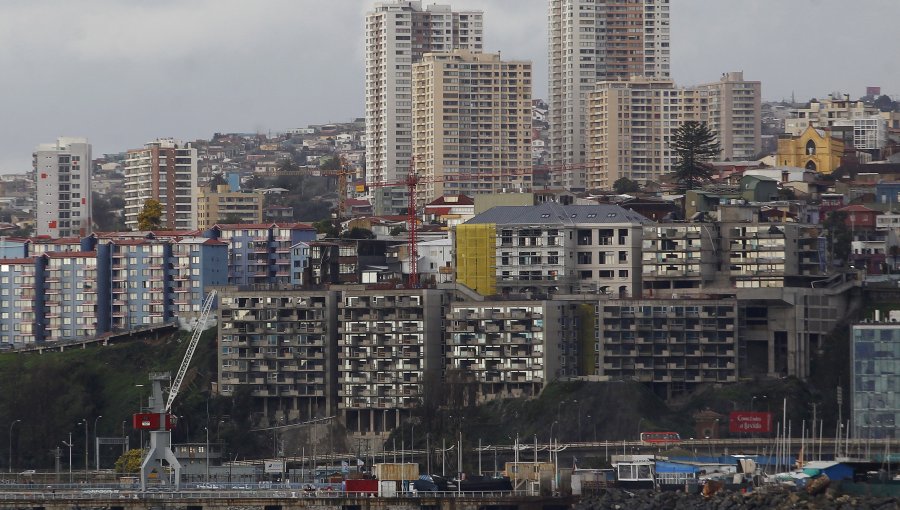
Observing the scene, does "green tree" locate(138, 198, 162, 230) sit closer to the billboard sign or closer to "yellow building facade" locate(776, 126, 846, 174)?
"yellow building facade" locate(776, 126, 846, 174)

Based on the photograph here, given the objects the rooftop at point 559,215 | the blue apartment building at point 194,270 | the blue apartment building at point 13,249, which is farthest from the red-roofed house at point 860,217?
the blue apartment building at point 13,249

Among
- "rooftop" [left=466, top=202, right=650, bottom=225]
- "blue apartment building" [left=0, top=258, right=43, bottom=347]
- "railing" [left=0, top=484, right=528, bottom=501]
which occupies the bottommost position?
"railing" [left=0, top=484, right=528, bottom=501]

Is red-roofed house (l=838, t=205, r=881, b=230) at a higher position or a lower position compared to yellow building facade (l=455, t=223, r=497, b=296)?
higher

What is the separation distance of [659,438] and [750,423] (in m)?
5.60

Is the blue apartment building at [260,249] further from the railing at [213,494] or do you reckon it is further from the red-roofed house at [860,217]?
the railing at [213,494]

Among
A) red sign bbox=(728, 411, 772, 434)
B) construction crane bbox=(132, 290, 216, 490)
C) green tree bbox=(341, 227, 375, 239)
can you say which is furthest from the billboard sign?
green tree bbox=(341, 227, 375, 239)

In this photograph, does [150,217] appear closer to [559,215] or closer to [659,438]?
[559,215]

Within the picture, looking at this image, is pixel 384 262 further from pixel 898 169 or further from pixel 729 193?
pixel 898 169

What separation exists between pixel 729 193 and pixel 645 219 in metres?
13.9

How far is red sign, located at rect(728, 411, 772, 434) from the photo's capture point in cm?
12694

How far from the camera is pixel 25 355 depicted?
519ft

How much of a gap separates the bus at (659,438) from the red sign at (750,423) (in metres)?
3.44

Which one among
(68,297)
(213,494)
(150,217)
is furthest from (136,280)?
(213,494)

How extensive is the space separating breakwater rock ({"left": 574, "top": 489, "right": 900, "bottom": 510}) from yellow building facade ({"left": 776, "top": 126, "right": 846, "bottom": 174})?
302ft
